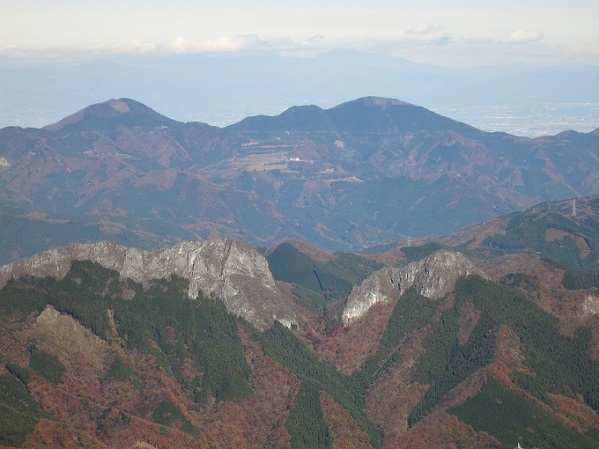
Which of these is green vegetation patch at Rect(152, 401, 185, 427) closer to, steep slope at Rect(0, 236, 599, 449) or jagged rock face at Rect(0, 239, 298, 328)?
steep slope at Rect(0, 236, 599, 449)

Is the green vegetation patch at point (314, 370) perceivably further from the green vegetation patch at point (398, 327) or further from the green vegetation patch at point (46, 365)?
the green vegetation patch at point (46, 365)

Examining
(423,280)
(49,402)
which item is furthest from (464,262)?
(49,402)

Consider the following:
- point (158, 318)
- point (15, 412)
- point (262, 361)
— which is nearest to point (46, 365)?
point (15, 412)

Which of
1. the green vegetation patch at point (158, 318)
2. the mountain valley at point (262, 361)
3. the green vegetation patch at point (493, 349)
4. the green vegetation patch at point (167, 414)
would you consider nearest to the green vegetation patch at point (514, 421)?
the mountain valley at point (262, 361)

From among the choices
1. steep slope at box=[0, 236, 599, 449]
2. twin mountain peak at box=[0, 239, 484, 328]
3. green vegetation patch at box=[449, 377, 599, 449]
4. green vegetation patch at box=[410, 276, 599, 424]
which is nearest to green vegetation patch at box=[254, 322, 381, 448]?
steep slope at box=[0, 236, 599, 449]

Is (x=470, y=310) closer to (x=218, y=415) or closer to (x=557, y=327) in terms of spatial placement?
(x=557, y=327)

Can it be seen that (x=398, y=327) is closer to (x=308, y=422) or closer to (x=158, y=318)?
(x=308, y=422)
